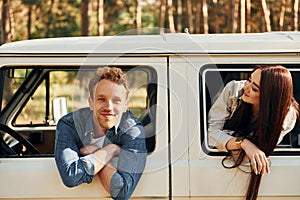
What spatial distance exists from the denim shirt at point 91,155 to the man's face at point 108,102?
0.05 meters

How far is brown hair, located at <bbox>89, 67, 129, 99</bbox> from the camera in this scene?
3971 mm

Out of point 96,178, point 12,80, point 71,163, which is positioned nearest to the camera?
point 71,163

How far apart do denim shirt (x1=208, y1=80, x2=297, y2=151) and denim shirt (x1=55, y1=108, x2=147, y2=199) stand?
42 cm

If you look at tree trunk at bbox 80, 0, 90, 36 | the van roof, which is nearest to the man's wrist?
the van roof

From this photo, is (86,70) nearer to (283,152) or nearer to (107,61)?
(107,61)

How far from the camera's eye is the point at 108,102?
13.0 ft

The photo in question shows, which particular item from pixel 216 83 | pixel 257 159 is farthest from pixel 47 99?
pixel 257 159

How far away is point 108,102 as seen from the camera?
156 inches

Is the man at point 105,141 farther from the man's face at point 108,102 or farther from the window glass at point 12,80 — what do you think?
the window glass at point 12,80

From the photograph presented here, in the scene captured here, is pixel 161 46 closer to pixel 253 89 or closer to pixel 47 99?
pixel 253 89

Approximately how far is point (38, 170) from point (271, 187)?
1.37 meters

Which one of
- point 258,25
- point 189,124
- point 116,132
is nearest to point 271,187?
point 189,124

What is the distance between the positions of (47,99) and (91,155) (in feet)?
4.37

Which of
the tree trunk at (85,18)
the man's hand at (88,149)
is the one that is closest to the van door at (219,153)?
the man's hand at (88,149)
